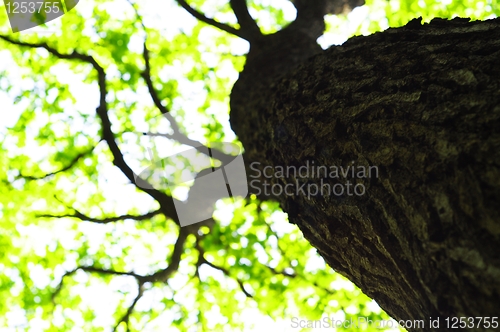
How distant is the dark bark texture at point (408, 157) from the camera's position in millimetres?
1227

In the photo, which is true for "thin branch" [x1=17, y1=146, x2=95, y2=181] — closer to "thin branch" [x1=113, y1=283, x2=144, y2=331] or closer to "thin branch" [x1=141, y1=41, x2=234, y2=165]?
"thin branch" [x1=141, y1=41, x2=234, y2=165]

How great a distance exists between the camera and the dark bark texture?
123 centimetres

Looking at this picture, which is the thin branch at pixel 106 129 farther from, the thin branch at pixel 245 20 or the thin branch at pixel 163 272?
the thin branch at pixel 245 20

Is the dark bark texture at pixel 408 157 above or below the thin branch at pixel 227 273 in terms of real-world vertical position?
above

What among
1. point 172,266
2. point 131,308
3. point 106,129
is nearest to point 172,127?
point 106,129

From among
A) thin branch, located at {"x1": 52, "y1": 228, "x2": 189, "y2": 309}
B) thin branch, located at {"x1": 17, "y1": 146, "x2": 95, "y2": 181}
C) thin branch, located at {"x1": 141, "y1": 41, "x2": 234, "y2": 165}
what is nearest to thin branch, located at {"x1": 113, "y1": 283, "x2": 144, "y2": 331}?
thin branch, located at {"x1": 52, "y1": 228, "x2": 189, "y2": 309}

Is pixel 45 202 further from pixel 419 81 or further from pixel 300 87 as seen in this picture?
pixel 419 81

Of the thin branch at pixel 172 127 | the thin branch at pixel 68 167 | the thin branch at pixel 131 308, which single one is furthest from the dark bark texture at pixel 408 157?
the thin branch at pixel 68 167

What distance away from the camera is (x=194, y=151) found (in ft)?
14.6

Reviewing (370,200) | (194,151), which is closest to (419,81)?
(370,200)

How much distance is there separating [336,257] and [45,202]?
4000mm

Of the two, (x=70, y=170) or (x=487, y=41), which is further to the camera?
(x=70, y=170)

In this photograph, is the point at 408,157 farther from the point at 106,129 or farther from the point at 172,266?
the point at 106,129

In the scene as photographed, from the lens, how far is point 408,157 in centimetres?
152
